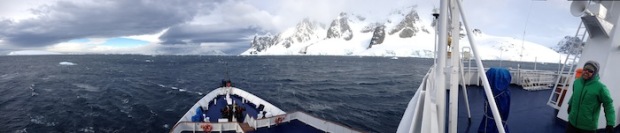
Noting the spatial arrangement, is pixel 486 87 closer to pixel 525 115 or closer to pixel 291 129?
pixel 525 115

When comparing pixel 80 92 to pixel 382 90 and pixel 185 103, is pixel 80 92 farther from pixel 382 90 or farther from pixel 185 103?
pixel 382 90

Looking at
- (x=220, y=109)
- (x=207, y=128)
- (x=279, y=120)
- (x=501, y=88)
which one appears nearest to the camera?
(x=501, y=88)

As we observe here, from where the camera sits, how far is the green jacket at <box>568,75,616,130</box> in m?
5.28

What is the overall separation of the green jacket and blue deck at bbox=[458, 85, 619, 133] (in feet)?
13.3

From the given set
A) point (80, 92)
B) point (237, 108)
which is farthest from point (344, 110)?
point (80, 92)

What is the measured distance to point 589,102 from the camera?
550cm

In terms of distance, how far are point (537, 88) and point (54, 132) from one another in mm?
34658

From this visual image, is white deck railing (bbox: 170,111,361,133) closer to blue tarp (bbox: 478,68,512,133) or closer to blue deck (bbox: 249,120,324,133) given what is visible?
blue deck (bbox: 249,120,324,133)

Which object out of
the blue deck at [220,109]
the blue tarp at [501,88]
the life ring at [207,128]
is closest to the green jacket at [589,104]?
the blue tarp at [501,88]

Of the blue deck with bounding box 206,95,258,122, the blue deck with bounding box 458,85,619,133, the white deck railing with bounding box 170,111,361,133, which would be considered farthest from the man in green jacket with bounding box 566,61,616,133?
the blue deck with bounding box 206,95,258,122

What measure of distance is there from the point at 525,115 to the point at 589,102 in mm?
7162

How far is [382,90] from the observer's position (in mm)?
49906

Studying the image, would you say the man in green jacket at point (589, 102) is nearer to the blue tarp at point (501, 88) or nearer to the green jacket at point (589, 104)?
the green jacket at point (589, 104)

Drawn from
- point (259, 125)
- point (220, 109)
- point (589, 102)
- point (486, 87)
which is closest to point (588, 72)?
point (589, 102)
